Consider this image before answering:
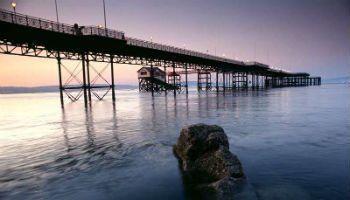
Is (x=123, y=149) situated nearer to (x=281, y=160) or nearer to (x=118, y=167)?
(x=118, y=167)

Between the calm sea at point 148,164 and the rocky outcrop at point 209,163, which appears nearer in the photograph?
the rocky outcrop at point 209,163

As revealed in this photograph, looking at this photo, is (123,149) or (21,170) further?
(123,149)

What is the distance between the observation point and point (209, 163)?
8.22 meters

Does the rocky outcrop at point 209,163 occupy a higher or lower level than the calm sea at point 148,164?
higher

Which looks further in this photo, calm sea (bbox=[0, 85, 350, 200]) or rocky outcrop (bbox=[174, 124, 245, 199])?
calm sea (bbox=[0, 85, 350, 200])

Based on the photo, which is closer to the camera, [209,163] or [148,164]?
[209,163]

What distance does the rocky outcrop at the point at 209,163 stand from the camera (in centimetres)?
687

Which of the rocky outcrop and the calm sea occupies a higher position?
the rocky outcrop

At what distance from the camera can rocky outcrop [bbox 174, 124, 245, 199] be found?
22.5ft

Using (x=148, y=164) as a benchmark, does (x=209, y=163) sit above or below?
above

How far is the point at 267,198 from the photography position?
6629mm

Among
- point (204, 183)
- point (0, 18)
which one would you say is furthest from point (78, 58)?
point (204, 183)

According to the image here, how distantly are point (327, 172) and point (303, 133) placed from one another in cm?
662

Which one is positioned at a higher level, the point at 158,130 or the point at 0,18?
the point at 0,18
